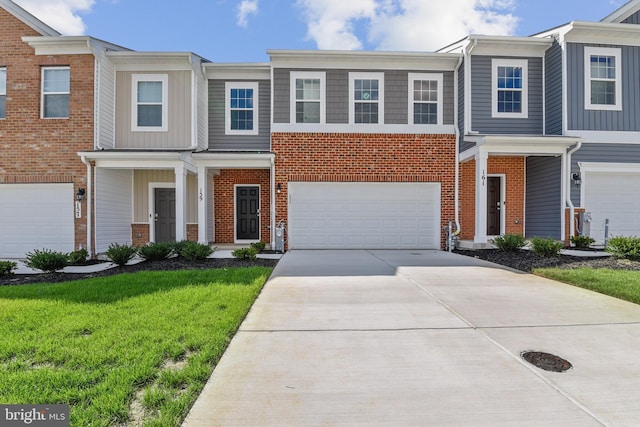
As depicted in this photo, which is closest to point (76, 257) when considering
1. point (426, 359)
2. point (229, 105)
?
point (229, 105)

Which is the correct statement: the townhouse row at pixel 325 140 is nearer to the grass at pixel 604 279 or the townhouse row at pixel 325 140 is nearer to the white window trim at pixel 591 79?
the white window trim at pixel 591 79

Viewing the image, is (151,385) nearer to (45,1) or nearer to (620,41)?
(45,1)

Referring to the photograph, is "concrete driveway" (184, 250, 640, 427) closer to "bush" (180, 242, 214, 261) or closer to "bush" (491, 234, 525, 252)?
"bush" (180, 242, 214, 261)

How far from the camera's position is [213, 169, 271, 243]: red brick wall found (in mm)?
11758

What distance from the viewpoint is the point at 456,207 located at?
10.9 metres

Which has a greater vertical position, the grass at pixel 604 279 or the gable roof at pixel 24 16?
the gable roof at pixel 24 16

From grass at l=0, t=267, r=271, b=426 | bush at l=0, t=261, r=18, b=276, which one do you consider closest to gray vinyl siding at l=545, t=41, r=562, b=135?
grass at l=0, t=267, r=271, b=426

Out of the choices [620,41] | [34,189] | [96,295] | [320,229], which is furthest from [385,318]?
[620,41]

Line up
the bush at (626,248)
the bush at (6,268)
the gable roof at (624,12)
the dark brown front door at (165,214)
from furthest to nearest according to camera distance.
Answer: the dark brown front door at (165,214) → the gable roof at (624,12) → the bush at (626,248) → the bush at (6,268)

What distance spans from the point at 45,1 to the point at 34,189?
526cm

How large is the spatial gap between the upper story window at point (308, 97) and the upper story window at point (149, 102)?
12.8 ft

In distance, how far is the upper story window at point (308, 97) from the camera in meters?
10.8

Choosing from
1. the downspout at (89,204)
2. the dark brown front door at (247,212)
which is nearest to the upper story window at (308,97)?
the dark brown front door at (247,212)

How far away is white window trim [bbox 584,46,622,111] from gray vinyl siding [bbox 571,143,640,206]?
1.10m
